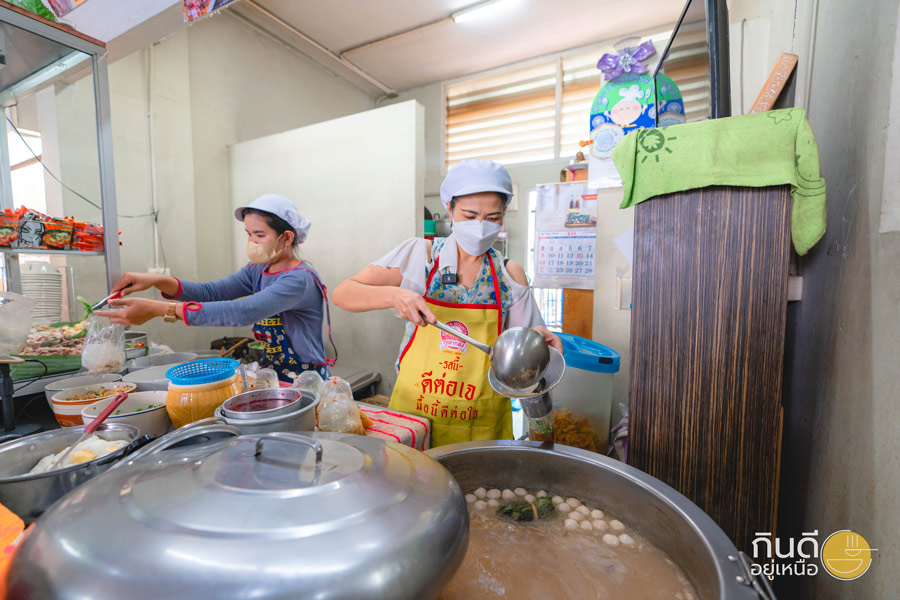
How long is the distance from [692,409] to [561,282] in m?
1.86

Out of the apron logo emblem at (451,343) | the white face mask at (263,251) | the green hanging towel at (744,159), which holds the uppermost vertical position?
the green hanging towel at (744,159)

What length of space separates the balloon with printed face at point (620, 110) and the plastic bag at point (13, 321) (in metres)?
2.81

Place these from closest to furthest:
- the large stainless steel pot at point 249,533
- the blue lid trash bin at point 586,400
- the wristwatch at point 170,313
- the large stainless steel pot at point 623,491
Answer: the large stainless steel pot at point 249,533
the large stainless steel pot at point 623,491
the wristwatch at point 170,313
the blue lid trash bin at point 586,400

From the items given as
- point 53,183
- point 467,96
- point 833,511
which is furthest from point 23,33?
point 467,96

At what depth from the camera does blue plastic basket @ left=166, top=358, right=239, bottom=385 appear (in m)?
1.07

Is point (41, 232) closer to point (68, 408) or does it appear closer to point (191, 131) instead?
point (68, 408)

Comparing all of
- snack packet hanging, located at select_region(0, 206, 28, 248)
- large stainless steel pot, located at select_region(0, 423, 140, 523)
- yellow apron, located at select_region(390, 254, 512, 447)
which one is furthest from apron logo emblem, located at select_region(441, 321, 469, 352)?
snack packet hanging, located at select_region(0, 206, 28, 248)

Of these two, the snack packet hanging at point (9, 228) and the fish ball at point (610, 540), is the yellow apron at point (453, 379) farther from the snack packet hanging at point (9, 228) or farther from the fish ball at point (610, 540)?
the snack packet hanging at point (9, 228)

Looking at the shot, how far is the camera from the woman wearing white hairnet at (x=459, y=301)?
1590mm

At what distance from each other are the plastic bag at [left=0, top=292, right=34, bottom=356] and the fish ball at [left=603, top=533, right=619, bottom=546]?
6.55 feet

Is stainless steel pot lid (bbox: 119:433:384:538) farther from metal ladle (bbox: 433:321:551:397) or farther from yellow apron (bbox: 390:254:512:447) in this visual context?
yellow apron (bbox: 390:254:512:447)

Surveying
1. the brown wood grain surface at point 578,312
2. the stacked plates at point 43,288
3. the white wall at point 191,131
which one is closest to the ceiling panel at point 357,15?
the white wall at point 191,131

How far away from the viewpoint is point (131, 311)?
63.3 inches

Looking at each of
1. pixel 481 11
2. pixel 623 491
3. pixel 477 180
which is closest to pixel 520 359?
pixel 623 491
